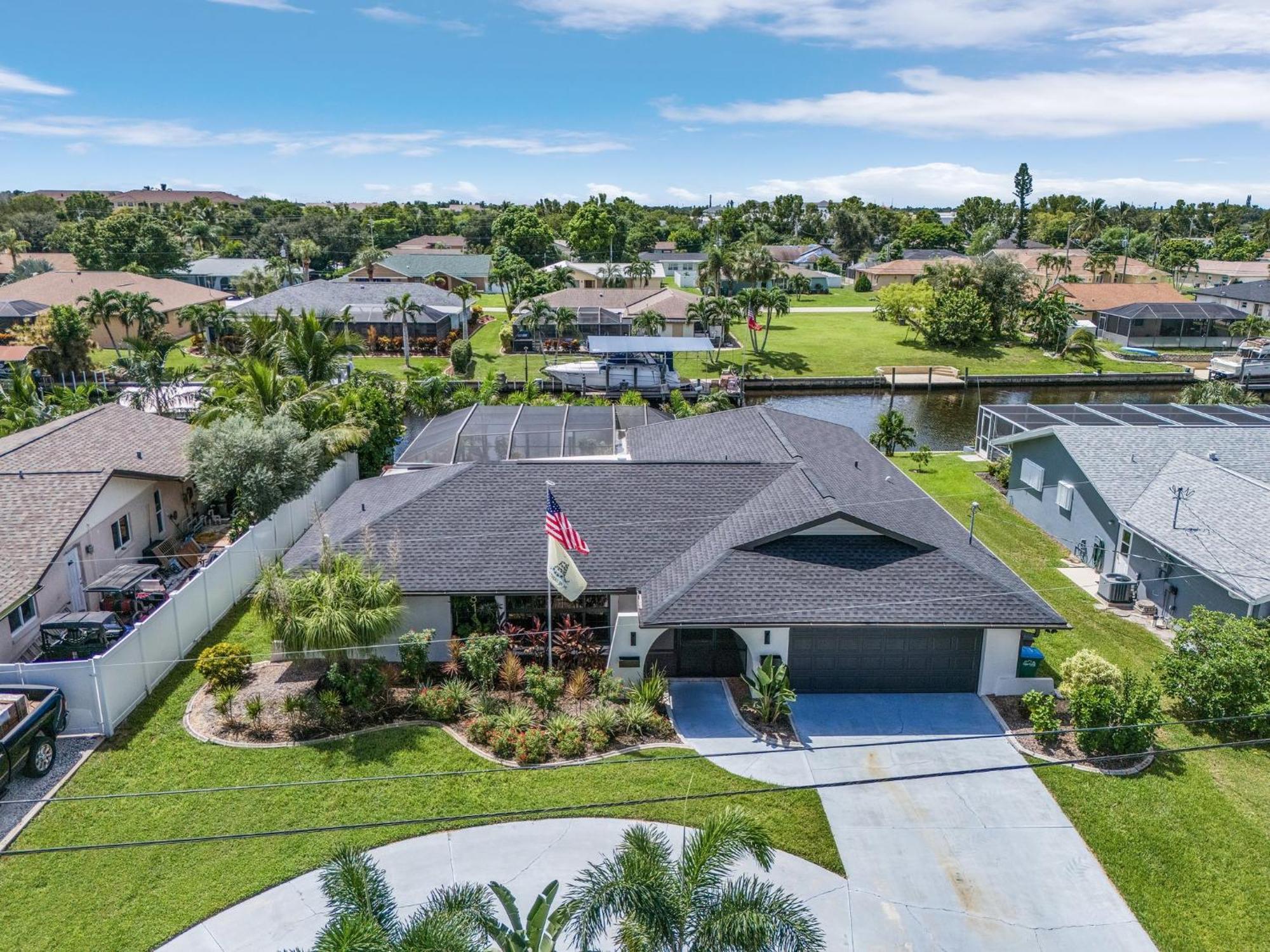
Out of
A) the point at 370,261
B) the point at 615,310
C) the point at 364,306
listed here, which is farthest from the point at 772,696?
the point at 370,261

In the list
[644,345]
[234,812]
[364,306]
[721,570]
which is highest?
[364,306]

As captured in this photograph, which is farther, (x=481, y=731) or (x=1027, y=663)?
(x=1027, y=663)

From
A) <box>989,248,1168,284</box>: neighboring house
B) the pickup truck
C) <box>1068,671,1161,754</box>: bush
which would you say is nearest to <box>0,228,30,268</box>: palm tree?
the pickup truck

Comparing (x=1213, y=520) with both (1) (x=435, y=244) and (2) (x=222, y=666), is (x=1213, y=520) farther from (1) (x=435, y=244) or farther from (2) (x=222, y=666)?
(1) (x=435, y=244)

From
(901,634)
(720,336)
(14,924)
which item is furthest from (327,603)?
(720,336)

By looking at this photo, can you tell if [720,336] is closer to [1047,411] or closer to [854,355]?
[854,355]

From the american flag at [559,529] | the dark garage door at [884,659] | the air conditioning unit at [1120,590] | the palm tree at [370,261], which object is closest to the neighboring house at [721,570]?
the dark garage door at [884,659]

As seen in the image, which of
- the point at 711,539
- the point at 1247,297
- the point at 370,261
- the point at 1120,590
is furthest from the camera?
the point at 370,261
